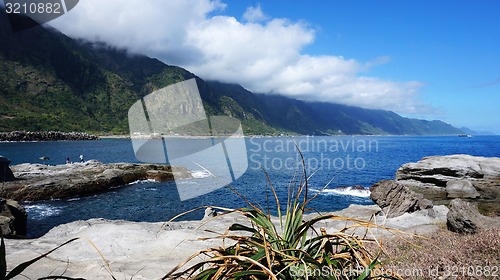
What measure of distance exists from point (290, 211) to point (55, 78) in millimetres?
221357

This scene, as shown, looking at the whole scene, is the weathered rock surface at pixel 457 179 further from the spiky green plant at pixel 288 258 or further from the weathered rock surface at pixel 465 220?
the spiky green plant at pixel 288 258

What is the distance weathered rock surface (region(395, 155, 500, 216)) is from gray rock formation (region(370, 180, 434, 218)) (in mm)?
3773

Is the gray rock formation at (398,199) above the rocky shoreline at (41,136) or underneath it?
underneath

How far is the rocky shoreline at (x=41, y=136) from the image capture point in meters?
123

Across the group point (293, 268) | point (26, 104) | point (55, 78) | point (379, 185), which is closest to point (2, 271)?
point (293, 268)

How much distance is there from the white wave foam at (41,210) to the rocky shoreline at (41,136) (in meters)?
120

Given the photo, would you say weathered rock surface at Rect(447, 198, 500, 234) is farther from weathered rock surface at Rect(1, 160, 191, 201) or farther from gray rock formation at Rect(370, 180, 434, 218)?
weathered rock surface at Rect(1, 160, 191, 201)

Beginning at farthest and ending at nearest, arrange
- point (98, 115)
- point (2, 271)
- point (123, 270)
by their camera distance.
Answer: point (98, 115), point (123, 270), point (2, 271)

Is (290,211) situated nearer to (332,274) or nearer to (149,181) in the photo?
(332,274)

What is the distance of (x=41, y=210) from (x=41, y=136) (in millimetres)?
125793

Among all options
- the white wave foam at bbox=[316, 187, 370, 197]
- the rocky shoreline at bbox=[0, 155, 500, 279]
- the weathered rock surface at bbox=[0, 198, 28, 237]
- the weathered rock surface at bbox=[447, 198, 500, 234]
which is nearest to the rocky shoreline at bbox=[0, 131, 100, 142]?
the rocky shoreline at bbox=[0, 155, 500, 279]

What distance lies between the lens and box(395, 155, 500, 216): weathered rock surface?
20.7 m

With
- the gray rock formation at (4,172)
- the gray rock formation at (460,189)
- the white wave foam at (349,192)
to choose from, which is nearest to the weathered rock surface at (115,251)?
the gray rock formation at (460,189)

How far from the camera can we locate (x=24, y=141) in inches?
4919
